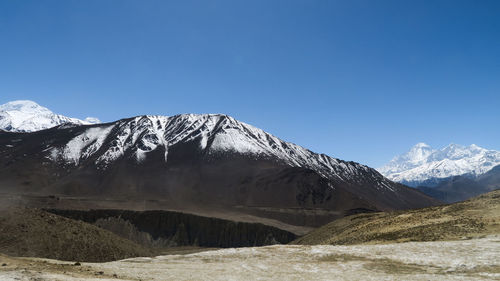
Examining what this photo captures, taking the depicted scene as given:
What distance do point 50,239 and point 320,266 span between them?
47545 millimetres

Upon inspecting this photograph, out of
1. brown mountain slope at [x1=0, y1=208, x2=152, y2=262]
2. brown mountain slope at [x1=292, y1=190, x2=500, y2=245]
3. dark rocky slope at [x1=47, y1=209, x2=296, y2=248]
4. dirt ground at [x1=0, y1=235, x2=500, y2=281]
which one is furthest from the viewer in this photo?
dark rocky slope at [x1=47, y1=209, x2=296, y2=248]

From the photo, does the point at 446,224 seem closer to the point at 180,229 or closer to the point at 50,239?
the point at 50,239

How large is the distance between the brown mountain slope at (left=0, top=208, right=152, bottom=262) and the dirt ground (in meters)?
32.1

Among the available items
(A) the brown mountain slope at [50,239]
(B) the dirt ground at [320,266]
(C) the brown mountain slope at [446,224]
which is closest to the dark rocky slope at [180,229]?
(A) the brown mountain slope at [50,239]

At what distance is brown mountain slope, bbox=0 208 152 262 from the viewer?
177ft

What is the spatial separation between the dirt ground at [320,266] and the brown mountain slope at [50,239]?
105 feet

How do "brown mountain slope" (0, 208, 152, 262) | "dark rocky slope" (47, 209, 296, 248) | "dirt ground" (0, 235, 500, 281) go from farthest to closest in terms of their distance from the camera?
"dark rocky slope" (47, 209, 296, 248), "brown mountain slope" (0, 208, 152, 262), "dirt ground" (0, 235, 500, 281)

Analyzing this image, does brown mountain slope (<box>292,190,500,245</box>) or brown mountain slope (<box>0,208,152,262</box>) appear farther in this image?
brown mountain slope (<box>0,208,152,262</box>)

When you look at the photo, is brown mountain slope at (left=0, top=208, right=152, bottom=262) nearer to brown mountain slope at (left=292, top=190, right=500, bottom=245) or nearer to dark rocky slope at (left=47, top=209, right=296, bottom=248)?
brown mountain slope at (left=292, top=190, right=500, bottom=245)

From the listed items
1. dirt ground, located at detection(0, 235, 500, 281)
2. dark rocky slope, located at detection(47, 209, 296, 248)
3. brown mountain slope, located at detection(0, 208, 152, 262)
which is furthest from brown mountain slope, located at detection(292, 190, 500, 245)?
dark rocky slope, located at detection(47, 209, 296, 248)

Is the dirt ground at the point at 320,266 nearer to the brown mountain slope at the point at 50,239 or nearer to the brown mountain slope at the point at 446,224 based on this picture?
the brown mountain slope at the point at 446,224

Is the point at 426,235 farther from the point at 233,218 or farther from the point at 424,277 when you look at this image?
the point at 233,218

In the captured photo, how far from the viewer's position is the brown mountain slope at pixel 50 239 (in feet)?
177

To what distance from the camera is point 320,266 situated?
25.6m
